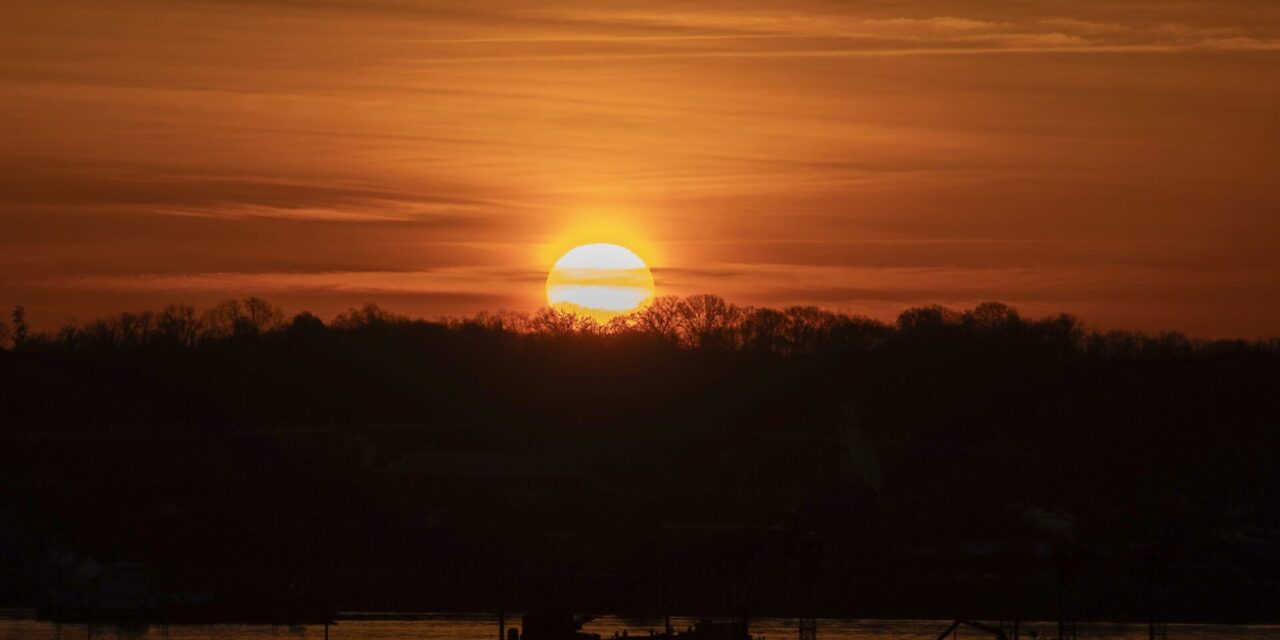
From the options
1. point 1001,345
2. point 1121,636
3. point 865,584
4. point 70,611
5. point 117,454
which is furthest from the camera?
point 1001,345

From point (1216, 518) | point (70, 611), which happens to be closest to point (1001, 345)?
point (1216, 518)

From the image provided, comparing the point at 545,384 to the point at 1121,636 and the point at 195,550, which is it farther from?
the point at 1121,636

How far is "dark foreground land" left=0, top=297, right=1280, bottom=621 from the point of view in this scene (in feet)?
320

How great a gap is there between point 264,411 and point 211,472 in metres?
27.9

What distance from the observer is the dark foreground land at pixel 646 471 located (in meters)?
97.7

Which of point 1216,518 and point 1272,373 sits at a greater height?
point 1272,373

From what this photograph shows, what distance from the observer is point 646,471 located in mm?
135250

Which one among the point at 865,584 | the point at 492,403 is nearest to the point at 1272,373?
the point at 492,403

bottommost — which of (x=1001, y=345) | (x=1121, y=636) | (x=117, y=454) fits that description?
(x=1121, y=636)

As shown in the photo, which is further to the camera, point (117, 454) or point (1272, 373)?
point (1272, 373)

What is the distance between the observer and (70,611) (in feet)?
293

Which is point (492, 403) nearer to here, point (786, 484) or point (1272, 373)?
point (786, 484)

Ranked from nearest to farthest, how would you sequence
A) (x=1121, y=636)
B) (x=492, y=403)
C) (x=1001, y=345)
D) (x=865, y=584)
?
(x=1121, y=636), (x=865, y=584), (x=492, y=403), (x=1001, y=345)

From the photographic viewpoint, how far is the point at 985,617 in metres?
89.9
